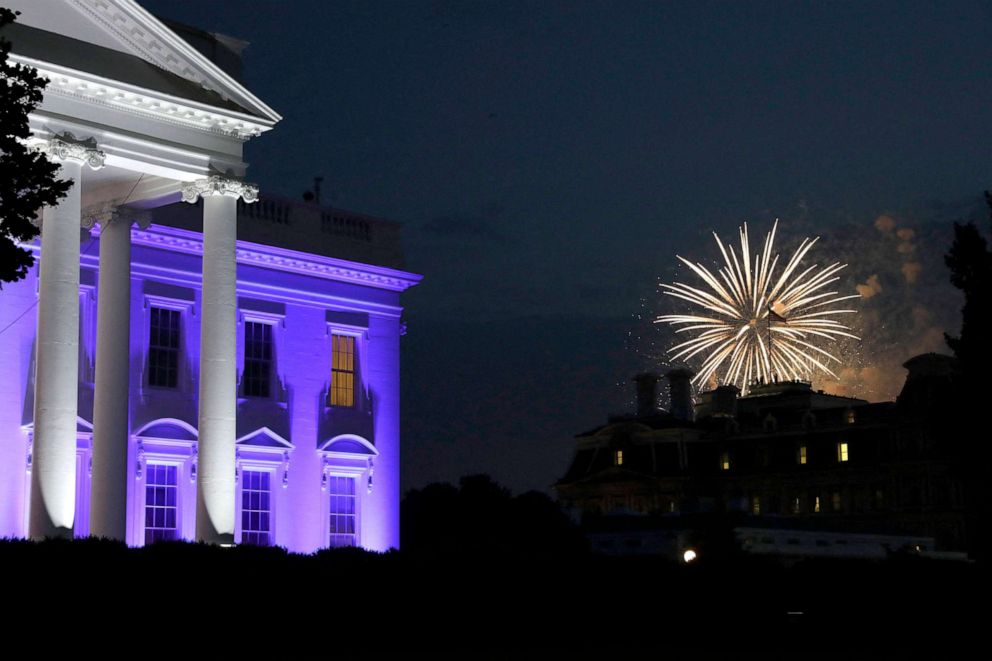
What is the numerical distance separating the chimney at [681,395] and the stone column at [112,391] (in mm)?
104311

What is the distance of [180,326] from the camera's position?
138 feet

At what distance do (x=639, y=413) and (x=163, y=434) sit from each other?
345 ft

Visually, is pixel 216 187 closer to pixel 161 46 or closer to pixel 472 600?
pixel 161 46

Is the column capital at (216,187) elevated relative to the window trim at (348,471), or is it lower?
elevated

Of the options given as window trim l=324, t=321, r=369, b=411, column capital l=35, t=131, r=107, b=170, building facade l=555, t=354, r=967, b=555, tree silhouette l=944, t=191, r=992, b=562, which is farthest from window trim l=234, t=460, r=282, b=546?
building facade l=555, t=354, r=967, b=555

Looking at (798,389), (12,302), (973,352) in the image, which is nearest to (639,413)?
(798,389)

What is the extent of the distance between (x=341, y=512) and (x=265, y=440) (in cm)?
354

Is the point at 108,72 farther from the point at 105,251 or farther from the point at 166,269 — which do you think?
the point at 166,269

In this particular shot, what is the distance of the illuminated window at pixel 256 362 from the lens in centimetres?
4375

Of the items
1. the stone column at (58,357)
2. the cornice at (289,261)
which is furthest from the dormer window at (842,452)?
the stone column at (58,357)

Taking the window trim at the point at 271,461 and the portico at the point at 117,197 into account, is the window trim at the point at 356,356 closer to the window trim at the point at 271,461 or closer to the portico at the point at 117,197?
the window trim at the point at 271,461

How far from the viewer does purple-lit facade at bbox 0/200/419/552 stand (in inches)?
1529

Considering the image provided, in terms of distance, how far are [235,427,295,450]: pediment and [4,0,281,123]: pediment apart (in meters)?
11.1

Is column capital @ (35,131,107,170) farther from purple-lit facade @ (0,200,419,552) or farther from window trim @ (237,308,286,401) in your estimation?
window trim @ (237,308,286,401)
